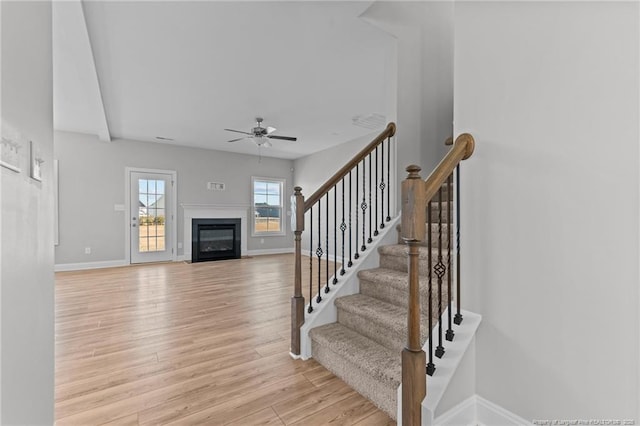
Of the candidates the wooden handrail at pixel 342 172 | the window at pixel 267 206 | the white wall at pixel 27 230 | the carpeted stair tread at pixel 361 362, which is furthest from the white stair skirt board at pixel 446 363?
the window at pixel 267 206

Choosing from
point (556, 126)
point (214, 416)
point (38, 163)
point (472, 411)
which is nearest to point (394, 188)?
point (556, 126)

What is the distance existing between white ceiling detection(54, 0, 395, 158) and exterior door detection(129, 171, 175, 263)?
1.39 m

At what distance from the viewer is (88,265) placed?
5797 mm

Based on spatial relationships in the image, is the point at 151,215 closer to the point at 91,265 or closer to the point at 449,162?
the point at 91,265

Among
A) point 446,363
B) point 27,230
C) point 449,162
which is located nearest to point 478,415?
point 446,363

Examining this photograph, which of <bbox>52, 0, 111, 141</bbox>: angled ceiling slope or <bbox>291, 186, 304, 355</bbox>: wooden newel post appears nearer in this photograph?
<bbox>291, 186, 304, 355</bbox>: wooden newel post

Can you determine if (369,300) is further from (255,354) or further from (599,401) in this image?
(599,401)

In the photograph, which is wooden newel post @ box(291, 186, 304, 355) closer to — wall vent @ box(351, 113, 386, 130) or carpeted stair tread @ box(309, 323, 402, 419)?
carpeted stair tread @ box(309, 323, 402, 419)

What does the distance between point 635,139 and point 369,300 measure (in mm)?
1636

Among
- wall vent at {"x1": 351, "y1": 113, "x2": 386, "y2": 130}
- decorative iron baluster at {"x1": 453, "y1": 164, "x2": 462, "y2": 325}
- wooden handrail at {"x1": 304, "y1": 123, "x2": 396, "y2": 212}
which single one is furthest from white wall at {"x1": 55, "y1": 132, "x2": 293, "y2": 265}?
decorative iron baluster at {"x1": 453, "y1": 164, "x2": 462, "y2": 325}

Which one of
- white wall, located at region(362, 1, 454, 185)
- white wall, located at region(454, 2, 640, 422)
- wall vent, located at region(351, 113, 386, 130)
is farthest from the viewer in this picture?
wall vent, located at region(351, 113, 386, 130)

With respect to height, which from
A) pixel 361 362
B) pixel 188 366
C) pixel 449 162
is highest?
pixel 449 162

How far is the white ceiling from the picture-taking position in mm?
2404

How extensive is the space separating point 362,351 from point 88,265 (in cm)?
611
